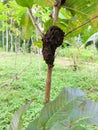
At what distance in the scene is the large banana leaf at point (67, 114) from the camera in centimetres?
41

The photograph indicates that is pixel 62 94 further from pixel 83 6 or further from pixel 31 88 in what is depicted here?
pixel 31 88

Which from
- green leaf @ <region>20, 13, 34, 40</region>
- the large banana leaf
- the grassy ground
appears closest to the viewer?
the large banana leaf

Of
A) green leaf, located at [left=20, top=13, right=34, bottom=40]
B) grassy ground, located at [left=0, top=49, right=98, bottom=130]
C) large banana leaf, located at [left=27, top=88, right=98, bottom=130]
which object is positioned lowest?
grassy ground, located at [left=0, top=49, right=98, bottom=130]

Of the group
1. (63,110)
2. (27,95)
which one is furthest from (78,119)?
(27,95)

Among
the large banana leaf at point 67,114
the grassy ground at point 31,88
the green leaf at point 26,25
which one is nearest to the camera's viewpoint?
the large banana leaf at point 67,114

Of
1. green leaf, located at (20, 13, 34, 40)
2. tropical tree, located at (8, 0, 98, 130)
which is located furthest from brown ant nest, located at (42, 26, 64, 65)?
green leaf, located at (20, 13, 34, 40)

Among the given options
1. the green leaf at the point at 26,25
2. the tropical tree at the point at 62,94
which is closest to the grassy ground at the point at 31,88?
the green leaf at the point at 26,25

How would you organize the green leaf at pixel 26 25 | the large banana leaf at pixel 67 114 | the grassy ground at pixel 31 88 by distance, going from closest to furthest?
the large banana leaf at pixel 67 114 → the green leaf at pixel 26 25 → the grassy ground at pixel 31 88

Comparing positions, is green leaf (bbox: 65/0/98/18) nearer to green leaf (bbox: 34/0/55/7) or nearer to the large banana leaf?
green leaf (bbox: 34/0/55/7)

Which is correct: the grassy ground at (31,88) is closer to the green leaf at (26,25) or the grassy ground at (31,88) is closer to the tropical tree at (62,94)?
the green leaf at (26,25)

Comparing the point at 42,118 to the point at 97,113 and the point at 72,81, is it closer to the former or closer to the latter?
the point at 97,113

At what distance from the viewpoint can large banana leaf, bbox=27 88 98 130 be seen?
0.41 m

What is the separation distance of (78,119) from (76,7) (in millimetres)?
222

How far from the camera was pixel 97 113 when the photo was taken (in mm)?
409
